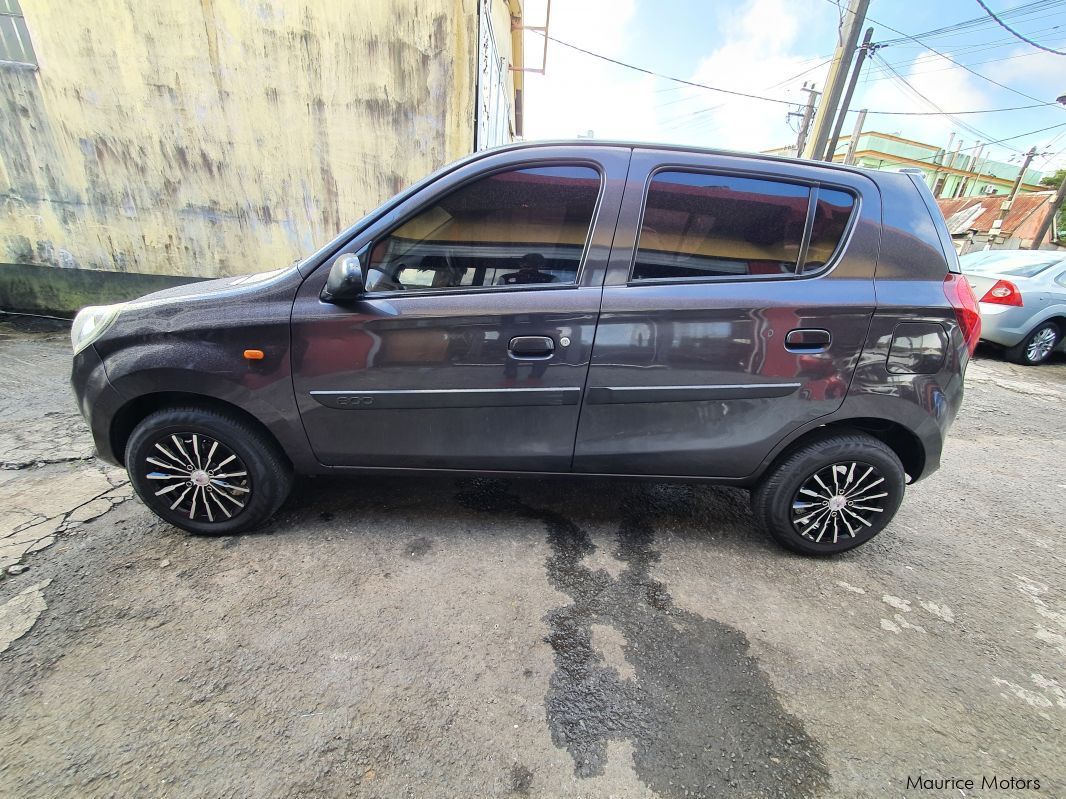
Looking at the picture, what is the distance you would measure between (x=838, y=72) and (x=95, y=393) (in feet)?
41.2

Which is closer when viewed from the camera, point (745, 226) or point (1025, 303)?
point (745, 226)

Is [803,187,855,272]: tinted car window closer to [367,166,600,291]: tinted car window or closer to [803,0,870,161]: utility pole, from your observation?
[367,166,600,291]: tinted car window

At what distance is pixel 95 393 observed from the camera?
210 centimetres

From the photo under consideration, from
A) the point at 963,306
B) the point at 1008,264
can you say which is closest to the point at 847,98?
the point at 1008,264

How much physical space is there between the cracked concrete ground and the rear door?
0.85 meters

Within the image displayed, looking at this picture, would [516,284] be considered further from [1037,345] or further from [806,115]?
[806,115]

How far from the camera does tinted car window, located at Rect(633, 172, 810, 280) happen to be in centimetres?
199

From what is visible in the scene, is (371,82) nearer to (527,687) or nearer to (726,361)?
(726,361)

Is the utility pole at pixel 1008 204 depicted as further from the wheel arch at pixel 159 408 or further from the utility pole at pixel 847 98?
the wheel arch at pixel 159 408

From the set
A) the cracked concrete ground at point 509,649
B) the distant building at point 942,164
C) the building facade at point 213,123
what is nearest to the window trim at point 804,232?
the cracked concrete ground at point 509,649

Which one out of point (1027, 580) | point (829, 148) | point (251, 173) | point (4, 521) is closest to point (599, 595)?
point (1027, 580)

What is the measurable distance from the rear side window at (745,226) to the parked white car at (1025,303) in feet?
19.1

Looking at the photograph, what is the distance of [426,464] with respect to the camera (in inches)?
87.6

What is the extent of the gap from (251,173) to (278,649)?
18.9 feet
